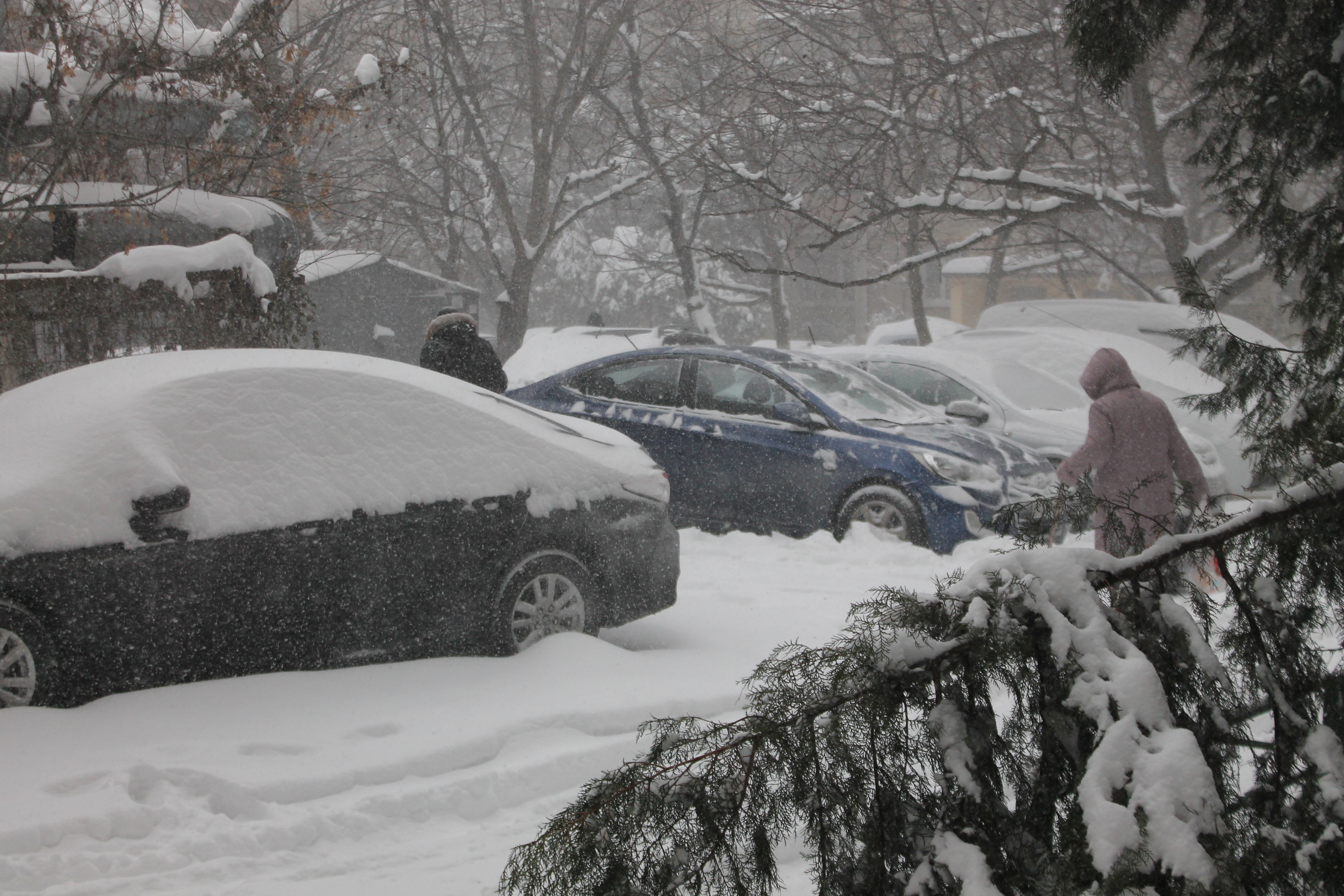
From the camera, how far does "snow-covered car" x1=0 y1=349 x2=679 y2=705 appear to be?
4680mm

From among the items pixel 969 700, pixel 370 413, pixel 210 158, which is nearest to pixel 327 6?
pixel 210 158

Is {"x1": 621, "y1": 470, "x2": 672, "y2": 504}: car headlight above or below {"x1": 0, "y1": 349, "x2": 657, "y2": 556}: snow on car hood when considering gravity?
below

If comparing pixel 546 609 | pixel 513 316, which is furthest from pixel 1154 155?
pixel 513 316

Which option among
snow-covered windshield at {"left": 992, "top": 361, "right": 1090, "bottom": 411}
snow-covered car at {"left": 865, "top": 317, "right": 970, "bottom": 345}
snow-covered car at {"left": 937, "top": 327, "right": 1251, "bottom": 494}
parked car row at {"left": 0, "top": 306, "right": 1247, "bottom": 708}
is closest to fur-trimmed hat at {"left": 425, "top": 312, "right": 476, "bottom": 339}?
parked car row at {"left": 0, "top": 306, "right": 1247, "bottom": 708}

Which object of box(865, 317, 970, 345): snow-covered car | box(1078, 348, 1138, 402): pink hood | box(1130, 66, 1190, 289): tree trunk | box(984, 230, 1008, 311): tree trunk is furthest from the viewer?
box(984, 230, 1008, 311): tree trunk

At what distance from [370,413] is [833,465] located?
4275mm

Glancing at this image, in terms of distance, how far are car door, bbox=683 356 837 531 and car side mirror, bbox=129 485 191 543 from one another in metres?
4.99

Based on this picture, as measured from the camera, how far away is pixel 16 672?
4.62 meters

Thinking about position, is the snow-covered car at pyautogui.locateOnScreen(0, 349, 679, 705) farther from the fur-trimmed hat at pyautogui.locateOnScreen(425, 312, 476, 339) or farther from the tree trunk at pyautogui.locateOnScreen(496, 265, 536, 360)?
the tree trunk at pyautogui.locateOnScreen(496, 265, 536, 360)

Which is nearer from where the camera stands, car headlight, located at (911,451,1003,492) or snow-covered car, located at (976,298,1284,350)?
car headlight, located at (911,451,1003,492)

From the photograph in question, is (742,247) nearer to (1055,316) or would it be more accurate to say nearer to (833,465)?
(1055,316)

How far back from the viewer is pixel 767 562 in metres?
8.39

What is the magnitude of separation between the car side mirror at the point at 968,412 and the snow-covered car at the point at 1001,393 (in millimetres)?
82

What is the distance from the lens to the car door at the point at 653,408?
9266mm
